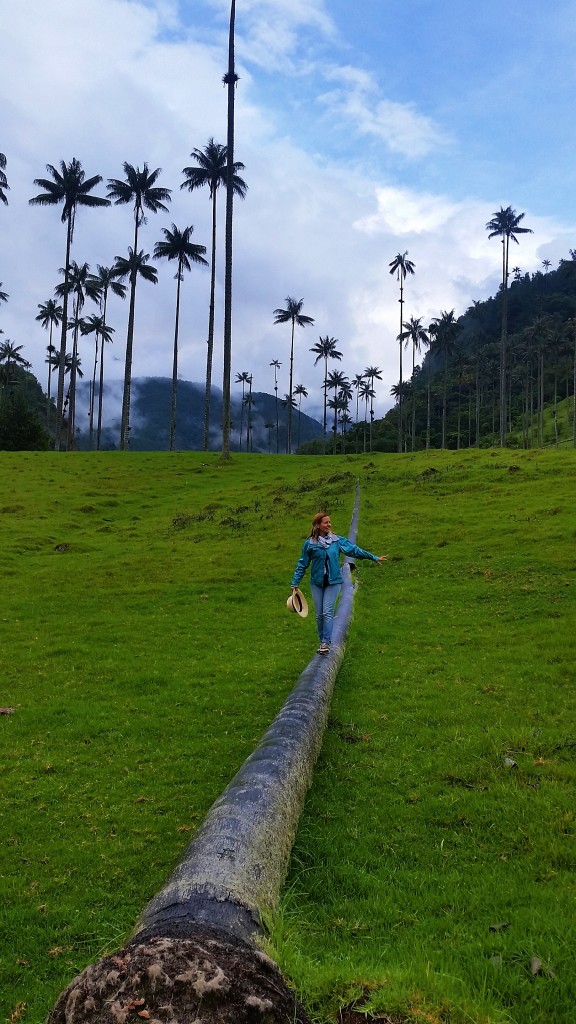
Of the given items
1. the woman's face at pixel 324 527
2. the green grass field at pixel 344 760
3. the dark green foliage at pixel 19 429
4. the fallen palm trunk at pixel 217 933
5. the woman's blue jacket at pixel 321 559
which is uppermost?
the dark green foliage at pixel 19 429

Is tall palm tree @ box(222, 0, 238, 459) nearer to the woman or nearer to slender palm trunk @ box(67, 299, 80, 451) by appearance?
slender palm trunk @ box(67, 299, 80, 451)

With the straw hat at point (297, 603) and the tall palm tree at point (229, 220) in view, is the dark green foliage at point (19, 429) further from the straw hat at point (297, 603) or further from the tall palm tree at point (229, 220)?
the straw hat at point (297, 603)

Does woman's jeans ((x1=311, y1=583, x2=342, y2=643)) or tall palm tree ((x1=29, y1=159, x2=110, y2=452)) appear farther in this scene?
tall palm tree ((x1=29, y1=159, x2=110, y2=452))

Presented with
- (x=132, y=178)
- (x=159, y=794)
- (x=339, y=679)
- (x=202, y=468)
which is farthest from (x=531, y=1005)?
(x=132, y=178)

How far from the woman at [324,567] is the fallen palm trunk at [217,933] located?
4.16 m

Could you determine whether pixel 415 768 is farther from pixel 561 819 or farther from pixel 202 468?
pixel 202 468

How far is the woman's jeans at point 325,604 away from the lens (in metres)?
9.77

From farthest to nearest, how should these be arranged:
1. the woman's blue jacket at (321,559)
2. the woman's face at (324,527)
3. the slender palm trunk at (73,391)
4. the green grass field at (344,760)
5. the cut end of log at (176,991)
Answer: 1. the slender palm trunk at (73,391)
2. the woman's face at (324,527)
3. the woman's blue jacket at (321,559)
4. the green grass field at (344,760)
5. the cut end of log at (176,991)

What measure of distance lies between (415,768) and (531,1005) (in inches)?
144

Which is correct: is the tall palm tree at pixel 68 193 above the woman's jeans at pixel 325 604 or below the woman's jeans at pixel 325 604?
above

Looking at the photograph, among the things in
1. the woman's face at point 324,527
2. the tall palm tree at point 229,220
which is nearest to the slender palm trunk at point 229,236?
the tall palm tree at point 229,220

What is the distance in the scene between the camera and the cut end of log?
2469 mm

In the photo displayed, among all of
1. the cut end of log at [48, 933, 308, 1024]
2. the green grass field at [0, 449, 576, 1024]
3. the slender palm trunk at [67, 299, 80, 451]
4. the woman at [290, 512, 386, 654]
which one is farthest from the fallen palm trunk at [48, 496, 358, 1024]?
the slender palm trunk at [67, 299, 80, 451]

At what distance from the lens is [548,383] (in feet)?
413
